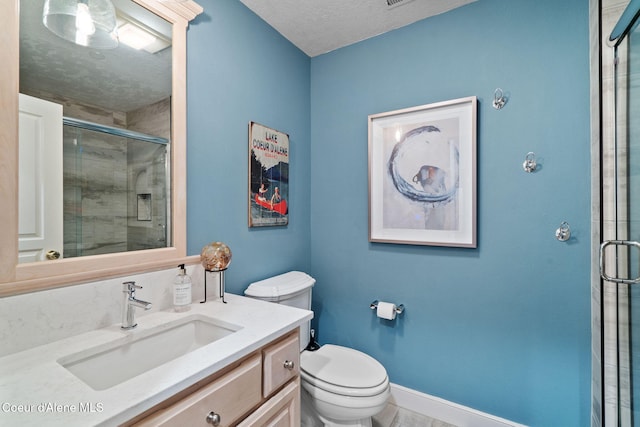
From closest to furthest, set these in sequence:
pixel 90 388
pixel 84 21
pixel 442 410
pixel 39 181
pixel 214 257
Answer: pixel 90 388, pixel 39 181, pixel 84 21, pixel 214 257, pixel 442 410

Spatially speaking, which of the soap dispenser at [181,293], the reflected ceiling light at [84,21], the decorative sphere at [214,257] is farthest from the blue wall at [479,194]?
the reflected ceiling light at [84,21]

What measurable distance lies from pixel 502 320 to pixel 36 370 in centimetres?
191

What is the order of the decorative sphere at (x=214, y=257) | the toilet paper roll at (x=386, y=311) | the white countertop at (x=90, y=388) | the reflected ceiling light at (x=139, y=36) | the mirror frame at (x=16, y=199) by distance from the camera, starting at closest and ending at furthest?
the white countertop at (x=90, y=388) < the mirror frame at (x=16, y=199) < the reflected ceiling light at (x=139, y=36) < the decorative sphere at (x=214, y=257) < the toilet paper roll at (x=386, y=311)

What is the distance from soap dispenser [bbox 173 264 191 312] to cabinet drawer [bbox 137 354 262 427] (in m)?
0.42

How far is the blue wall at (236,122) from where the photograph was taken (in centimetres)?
135

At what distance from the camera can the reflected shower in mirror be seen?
879 mm

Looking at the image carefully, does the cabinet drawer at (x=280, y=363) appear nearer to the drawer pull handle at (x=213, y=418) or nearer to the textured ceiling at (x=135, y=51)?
the drawer pull handle at (x=213, y=418)

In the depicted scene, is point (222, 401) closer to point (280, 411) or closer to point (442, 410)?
point (280, 411)

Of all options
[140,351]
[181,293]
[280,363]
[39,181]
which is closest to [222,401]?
[280,363]

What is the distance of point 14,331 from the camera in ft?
2.66

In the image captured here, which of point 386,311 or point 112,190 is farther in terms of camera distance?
point 386,311

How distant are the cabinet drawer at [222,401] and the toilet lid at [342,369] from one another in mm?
536

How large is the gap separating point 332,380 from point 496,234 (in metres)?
1.15

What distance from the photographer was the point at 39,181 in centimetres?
88
